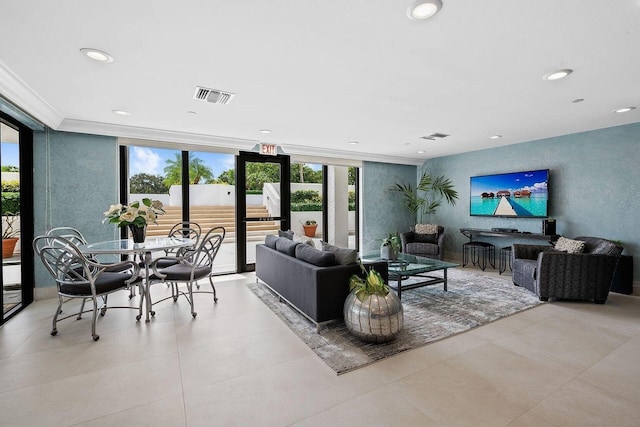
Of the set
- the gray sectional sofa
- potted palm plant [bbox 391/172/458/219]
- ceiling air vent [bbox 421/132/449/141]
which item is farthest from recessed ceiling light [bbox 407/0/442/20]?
potted palm plant [bbox 391/172/458/219]

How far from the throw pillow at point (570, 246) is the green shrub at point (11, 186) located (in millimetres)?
7079

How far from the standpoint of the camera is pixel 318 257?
3012mm

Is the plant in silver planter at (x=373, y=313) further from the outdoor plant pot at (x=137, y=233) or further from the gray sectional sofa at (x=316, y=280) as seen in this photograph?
the outdoor plant pot at (x=137, y=233)

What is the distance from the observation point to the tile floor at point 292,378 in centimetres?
179

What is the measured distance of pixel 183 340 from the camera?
9.09 feet

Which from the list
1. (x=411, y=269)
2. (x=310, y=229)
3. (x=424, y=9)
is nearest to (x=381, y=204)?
(x=310, y=229)

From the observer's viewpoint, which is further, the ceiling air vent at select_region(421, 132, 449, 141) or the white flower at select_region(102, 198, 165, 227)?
the ceiling air vent at select_region(421, 132, 449, 141)

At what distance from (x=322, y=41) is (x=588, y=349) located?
3.33 meters

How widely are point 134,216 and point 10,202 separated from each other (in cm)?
155

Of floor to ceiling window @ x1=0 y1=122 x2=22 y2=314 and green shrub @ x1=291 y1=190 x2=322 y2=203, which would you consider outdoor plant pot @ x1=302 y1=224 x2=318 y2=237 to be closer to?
green shrub @ x1=291 y1=190 x2=322 y2=203

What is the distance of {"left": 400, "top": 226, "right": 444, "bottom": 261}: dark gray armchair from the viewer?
19.8ft

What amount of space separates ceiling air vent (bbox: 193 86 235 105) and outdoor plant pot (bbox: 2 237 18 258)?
275cm

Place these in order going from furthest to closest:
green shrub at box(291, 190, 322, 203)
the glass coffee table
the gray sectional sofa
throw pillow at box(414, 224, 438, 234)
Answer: green shrub at box(291, 190, 322, 203) → throw pillow at box(414, 224, 438, 234) → the glass coffee table → the gray sectional sofa

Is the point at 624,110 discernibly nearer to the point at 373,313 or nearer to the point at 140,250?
the point at 373,313
